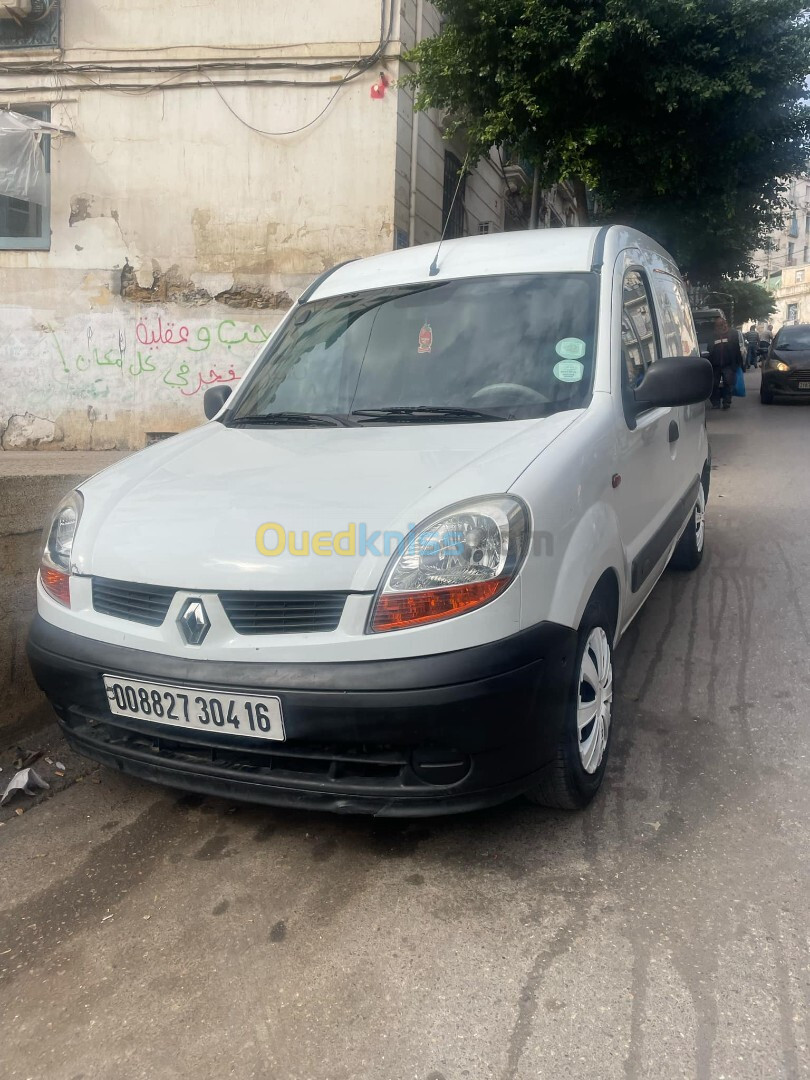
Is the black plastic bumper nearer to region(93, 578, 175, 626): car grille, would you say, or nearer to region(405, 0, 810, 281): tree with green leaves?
region(405, 0, 810, 281): tree with green leaves

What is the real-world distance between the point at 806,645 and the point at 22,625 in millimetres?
3608

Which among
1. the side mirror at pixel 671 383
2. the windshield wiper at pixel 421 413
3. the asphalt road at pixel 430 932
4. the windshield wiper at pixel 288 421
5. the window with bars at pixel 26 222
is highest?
the window with bars at pixel 26 222

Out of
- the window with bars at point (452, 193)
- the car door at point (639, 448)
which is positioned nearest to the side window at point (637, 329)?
the car door at point (639, 448)

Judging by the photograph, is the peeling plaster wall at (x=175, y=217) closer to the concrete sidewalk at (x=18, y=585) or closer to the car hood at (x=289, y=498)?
the concrete sidewalk at (x=18, y=585)

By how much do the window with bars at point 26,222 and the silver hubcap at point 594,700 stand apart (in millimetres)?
10887

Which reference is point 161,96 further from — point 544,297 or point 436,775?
point 436,775

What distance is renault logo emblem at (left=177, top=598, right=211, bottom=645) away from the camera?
2.39 meters

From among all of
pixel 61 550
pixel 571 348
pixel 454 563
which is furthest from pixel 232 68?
pixel 454 563

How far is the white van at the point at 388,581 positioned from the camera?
7.47 ft

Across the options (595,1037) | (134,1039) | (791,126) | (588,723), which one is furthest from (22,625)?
(791,126)

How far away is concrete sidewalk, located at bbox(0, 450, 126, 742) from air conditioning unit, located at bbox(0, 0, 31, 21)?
9907 millimetres

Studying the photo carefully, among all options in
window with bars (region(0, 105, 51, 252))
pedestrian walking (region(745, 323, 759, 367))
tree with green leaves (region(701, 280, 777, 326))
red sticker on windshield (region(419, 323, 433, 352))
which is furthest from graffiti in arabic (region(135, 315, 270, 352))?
tree with green leaves (region(701, 280, 777, 326))

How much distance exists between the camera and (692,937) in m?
2.23
